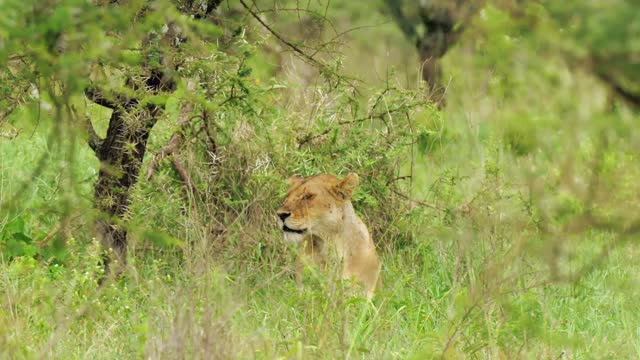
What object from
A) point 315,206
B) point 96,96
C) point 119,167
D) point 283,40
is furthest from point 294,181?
point 96,96

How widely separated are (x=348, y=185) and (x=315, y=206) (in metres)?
0.19

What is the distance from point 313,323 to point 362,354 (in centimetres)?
22

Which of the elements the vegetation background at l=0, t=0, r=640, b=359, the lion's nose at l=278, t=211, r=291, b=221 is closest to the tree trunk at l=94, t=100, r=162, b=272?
the vegetation background at l=0, t=0, r=640, b=359

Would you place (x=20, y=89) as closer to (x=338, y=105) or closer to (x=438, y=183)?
(x=338, y=105)

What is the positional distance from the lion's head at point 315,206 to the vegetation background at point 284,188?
0.80 ft

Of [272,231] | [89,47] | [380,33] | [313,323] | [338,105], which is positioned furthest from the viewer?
[380,33]

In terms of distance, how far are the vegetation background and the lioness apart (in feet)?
0.55

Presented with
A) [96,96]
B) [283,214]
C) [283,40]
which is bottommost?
[283,214]

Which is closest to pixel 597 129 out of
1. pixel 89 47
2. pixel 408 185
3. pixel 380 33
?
pixel 89 47

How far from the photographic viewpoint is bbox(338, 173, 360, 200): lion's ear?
5.86 meters

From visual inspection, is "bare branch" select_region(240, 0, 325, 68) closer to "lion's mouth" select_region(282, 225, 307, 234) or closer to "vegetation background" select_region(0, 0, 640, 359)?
"vegetation background" select_region(0, 0, 640, 359)

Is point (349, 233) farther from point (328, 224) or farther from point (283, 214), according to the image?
point (283, 214)

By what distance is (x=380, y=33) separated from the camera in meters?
14.9

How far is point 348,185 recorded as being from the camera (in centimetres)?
589
